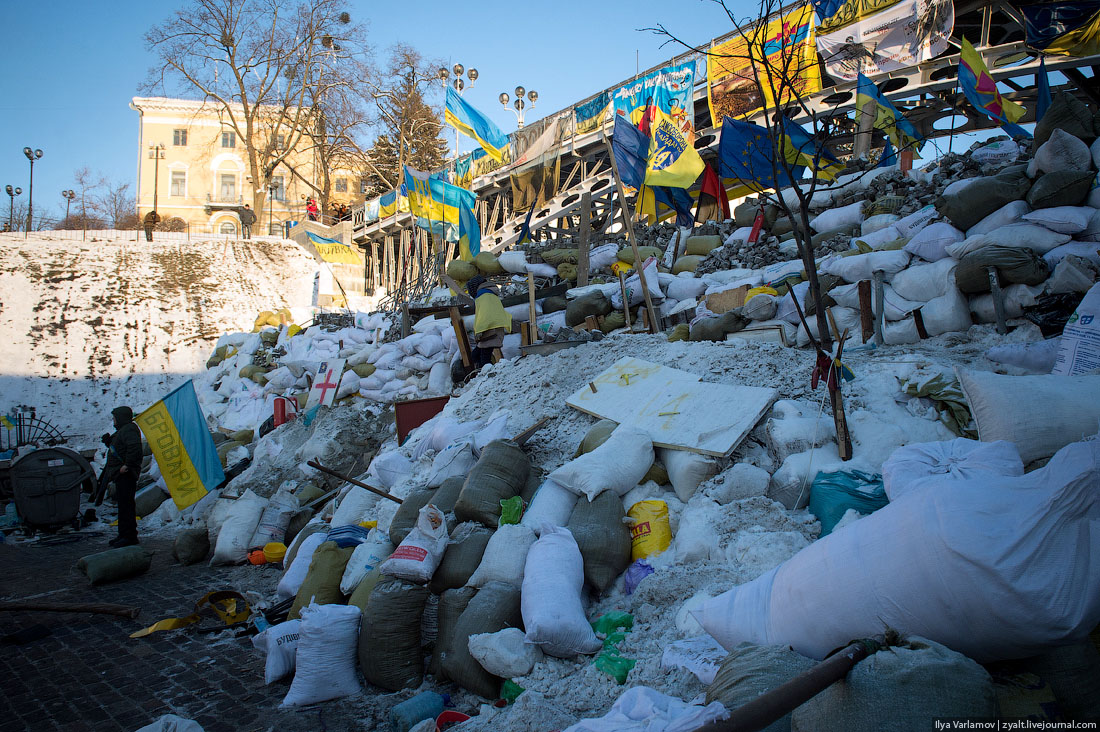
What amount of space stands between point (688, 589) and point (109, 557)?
5169 mm

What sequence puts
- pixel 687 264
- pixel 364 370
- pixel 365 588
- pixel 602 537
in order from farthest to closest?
pixel 364 370, pixel 687 264, pixel 365 588, pixel 602 537

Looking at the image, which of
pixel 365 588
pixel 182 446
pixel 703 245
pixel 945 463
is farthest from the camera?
pixel 703 245

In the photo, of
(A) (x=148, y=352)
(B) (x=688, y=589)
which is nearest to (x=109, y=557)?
(B) (x=688, y=589)

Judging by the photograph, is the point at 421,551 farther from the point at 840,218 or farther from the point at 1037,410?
the point at 840,218

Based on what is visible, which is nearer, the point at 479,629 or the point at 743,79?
the point at 479,629

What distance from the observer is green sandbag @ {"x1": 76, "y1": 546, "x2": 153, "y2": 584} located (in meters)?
5.29

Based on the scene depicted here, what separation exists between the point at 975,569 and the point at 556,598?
1.63m

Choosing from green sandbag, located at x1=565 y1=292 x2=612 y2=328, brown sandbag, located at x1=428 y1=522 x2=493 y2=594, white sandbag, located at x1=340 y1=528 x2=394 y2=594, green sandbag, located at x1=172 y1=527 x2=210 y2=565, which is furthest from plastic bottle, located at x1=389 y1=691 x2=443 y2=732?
green sandbag, located at x1=565 y1=292 x2=612 y2=328

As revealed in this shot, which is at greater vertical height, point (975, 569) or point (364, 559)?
point (975, 569)

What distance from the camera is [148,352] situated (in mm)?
15844

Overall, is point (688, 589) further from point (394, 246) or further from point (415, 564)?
point (394, 246)

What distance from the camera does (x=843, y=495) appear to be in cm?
287

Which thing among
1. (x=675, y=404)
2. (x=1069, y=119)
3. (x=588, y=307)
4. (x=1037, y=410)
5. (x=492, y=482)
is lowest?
(x=492, y=482)

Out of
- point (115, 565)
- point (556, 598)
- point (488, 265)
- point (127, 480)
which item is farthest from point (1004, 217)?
point (127, 480)
